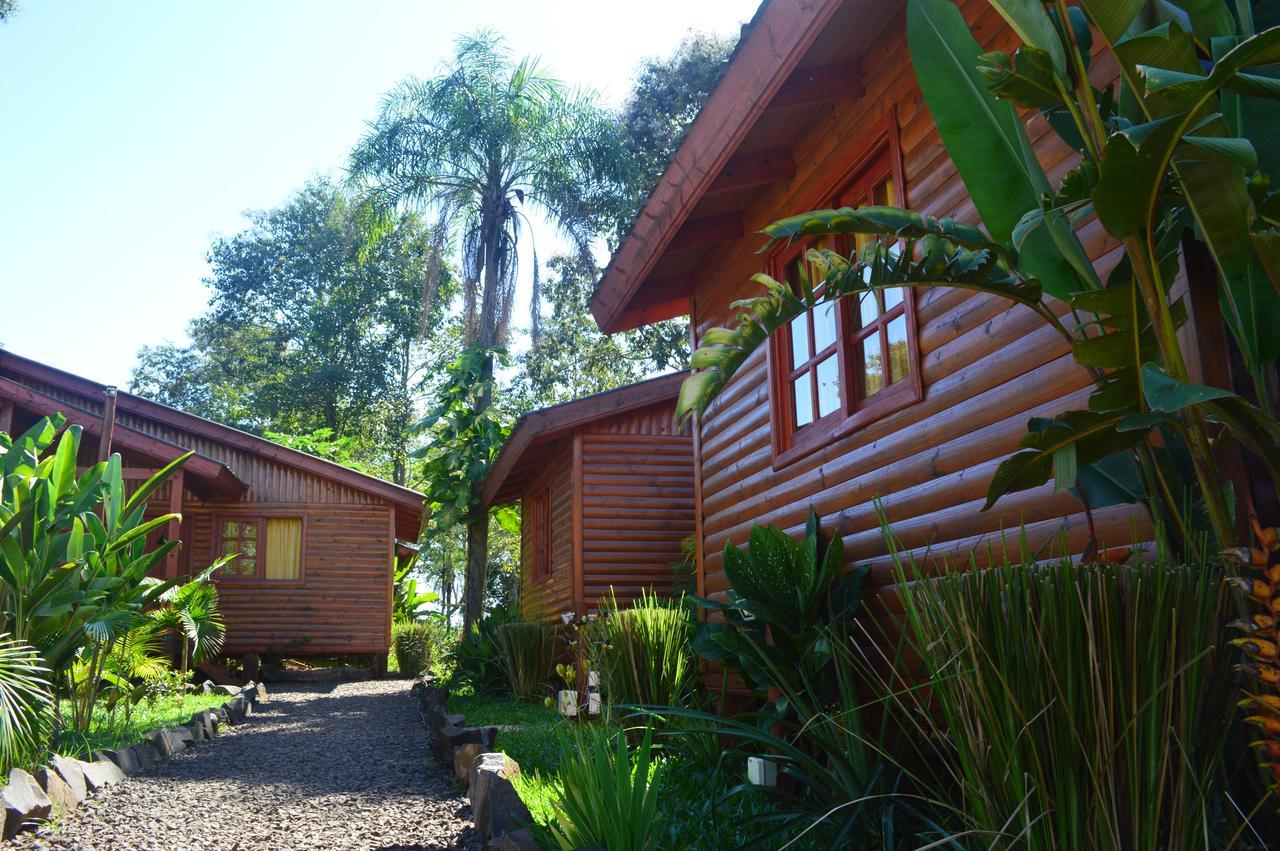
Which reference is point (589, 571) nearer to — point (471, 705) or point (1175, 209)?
point (471, 705)

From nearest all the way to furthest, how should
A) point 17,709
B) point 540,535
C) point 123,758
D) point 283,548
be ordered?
point 17,709 → point 123,758 → point 540,535 → point 283,548

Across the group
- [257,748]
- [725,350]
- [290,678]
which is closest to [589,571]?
[257,748]

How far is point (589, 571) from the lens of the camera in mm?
13250

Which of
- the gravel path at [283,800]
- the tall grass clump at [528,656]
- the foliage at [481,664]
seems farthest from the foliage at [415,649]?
the gravel path at [283,800]

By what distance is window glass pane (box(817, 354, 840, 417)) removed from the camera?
591cm

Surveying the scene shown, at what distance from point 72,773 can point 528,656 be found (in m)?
6.79

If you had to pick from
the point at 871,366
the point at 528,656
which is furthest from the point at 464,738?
the point at 528,656

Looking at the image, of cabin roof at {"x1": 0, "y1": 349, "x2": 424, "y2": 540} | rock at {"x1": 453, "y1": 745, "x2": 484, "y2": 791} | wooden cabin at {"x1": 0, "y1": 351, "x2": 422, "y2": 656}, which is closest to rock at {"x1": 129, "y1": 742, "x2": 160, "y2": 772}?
rock at {"x1": 453, "y1": 745, "x2": 484, "y2": 791}

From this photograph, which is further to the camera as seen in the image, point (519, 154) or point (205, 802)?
point (519, 154)

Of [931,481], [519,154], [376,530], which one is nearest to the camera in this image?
[931,481]

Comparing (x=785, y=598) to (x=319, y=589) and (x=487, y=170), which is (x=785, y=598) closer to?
(x=319, y=589)

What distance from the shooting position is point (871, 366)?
5.59 m

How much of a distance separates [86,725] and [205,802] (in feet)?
7.19

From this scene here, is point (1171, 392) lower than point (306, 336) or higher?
lower
